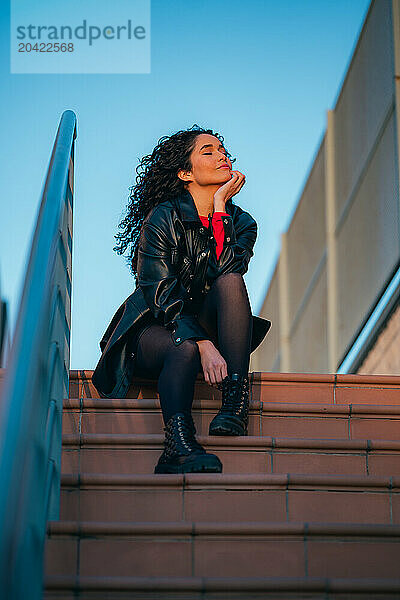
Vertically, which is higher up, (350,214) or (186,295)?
(350,214)

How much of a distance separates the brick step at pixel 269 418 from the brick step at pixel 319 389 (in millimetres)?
239

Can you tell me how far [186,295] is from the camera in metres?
3.52

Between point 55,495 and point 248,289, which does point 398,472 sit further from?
point 55,495

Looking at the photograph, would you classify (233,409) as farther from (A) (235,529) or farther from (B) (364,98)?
(B) (364,98)

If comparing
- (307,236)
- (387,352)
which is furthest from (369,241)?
(307,236)

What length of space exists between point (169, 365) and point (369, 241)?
5148 mm

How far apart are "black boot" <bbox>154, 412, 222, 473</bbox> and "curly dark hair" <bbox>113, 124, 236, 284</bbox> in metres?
1.00

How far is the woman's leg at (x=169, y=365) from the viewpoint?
3.03m

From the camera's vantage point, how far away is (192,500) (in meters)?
2.68

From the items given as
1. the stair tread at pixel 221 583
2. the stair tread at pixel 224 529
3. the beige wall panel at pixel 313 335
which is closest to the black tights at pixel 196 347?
the stair tread at pixel 224 529

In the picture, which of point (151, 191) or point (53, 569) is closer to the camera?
point (53, 569)

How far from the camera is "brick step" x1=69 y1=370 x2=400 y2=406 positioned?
3529 mm

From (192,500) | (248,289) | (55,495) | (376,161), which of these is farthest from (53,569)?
(376,161)

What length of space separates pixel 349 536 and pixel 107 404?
3.58 ft
